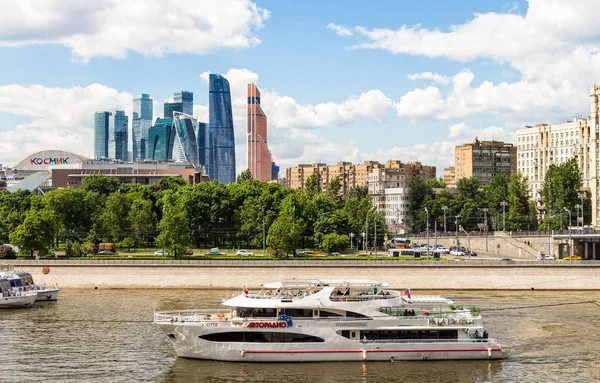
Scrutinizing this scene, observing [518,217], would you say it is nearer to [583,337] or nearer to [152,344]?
[583,337]

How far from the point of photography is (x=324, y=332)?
56.6 metres

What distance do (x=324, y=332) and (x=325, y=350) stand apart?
117 centimetres

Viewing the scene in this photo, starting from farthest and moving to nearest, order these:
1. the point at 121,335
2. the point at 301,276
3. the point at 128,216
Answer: the point at 128,216 → the point at 301,276 → the point at 121,335

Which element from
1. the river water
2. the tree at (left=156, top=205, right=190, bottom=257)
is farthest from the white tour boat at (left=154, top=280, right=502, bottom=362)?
the tree at (left=156, top=205, right=190, bottom=257)

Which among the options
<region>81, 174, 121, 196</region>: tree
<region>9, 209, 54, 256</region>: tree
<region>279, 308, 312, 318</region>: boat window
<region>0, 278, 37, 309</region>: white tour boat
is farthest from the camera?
<region>81, 174, 121, 196</region>: tree

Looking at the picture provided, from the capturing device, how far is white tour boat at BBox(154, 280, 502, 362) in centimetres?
5612

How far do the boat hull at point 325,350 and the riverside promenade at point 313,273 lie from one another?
40.8 meters

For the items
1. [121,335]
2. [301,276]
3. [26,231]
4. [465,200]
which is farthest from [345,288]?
[465,200]

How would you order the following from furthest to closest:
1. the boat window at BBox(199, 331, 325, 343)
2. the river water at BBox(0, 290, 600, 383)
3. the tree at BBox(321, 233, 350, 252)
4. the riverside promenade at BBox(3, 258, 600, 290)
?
the tree at BBox(321, 233, 350, 252) < the riverside promenade at BBox(3, 258, 600, 290) < the boat window at BBox(199, 331, 325, 343) < the river water at BBox(0, 290, 600, 383)

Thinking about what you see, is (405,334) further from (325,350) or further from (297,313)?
(297,313)

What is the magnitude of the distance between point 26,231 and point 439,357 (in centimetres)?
6896

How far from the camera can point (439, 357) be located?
5681 cm

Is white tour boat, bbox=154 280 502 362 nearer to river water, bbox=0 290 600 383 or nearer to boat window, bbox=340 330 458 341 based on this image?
boat window, bbox=340 330 458 341

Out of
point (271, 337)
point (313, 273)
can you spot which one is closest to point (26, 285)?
point (313, 273)
